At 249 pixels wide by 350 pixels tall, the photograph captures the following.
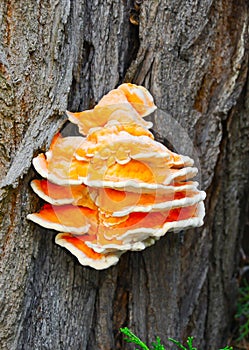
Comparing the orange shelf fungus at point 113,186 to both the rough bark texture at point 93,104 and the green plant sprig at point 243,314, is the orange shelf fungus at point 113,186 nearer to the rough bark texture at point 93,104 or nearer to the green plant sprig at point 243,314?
the rough bark texture at point 93,104

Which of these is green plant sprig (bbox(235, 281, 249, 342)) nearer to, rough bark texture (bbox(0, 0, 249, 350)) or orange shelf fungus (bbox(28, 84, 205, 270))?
rough bark texture (bbox(0, 0, 249, 350))

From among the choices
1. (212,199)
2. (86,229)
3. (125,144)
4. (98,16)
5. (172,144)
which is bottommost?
(212,199)

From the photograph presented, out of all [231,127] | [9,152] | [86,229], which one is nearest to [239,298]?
[231,127]

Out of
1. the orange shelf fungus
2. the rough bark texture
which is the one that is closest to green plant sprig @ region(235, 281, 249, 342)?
the rough bark texture

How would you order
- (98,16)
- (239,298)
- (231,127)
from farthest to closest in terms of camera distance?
1. (239,298)
2. (231,127)
3. (98,16)

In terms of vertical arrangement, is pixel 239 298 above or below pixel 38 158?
below

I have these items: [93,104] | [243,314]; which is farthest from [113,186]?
[243,314]

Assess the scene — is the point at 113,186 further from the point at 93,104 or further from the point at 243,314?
the point at 243,314

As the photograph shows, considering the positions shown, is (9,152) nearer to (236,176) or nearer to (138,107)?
(138,107)
